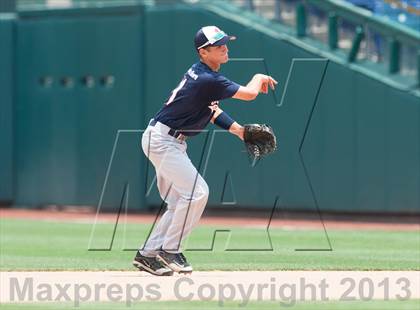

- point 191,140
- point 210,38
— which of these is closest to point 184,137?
point 210,38

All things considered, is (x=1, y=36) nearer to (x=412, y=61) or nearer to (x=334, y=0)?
(x=334, y=0)

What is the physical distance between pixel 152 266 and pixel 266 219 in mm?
8643

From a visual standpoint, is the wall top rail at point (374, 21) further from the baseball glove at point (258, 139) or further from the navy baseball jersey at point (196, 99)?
the navy baseball jersey at point (196, 99)

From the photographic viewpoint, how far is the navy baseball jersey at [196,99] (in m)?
8.41

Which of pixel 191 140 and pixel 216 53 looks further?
pixel 191 140

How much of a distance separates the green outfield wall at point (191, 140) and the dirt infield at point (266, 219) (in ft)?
0.81

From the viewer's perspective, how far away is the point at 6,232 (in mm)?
14359

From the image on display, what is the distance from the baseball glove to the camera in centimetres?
883

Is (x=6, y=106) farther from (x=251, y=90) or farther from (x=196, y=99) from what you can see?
(x=251, y=90)

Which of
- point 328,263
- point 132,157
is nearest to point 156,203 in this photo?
point 132,157

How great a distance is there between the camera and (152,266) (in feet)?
28.7

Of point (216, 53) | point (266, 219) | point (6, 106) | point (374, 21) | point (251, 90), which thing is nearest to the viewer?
point (251, 90)

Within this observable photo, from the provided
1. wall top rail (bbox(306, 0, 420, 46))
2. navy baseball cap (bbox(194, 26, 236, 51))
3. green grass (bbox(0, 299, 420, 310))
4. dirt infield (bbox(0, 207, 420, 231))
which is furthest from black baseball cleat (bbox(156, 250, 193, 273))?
wall top rail (bbox(306, 0, 420, 46))

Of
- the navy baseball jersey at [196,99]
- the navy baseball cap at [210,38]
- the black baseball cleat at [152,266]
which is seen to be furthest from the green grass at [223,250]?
the navy baseball cap at [210,38]
